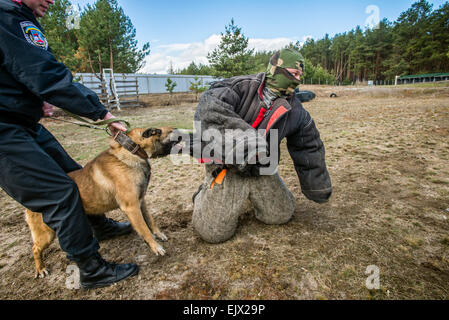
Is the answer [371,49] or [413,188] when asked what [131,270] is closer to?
[413,188]

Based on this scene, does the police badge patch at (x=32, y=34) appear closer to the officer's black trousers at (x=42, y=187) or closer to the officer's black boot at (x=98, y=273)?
the officer's black trousers at (x=42, y=187)

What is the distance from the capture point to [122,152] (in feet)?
8.43

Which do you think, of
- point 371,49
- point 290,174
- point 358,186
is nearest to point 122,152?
point 290,174

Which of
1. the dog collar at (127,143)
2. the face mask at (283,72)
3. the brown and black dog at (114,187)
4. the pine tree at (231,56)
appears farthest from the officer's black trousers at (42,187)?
the pine tree at (231,56)

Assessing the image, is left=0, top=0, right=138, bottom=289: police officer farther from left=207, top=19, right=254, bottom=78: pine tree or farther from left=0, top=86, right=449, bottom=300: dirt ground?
left=207, top=19, right=254, bottom=78: pine tree

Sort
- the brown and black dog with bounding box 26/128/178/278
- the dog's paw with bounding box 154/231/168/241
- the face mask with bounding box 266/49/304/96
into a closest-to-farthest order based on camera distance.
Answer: the brown and black dog with bounding box 26/128/178/278 → the face mask with bounding box 266/49/304/96 → the dog's paw with bounding box 154/231/168/241


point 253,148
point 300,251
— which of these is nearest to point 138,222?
point 253,148

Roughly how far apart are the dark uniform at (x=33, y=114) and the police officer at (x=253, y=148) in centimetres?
111

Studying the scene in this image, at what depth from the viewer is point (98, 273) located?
208cm

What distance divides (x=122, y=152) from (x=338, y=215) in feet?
9.31

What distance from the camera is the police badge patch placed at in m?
1.63

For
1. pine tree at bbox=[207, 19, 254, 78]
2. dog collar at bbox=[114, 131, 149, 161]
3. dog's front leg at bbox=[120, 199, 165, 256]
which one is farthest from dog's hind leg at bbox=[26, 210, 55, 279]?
pine tree at bbox=[207, 19, 254, 78]

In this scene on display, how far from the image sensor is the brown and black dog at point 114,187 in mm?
2269

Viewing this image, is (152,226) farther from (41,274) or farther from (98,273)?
(41,274)
